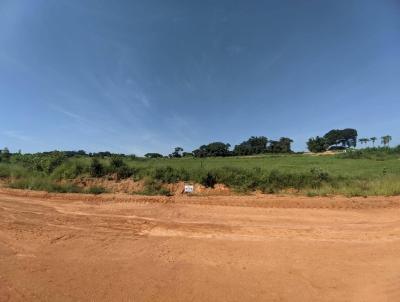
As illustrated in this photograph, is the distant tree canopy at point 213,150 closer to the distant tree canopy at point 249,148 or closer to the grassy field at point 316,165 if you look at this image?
the distant tree canopy at point 249,148

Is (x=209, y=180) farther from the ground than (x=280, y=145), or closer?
closer

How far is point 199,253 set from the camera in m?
6.11

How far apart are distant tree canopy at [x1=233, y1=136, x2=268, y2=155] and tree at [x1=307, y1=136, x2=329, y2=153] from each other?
15644 mm

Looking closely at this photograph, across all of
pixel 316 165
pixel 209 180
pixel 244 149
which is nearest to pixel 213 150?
pixel 244 149

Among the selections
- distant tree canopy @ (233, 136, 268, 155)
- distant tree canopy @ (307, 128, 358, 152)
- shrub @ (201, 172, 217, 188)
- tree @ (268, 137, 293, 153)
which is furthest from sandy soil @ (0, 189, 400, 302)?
distant tree canopy @ (307, 128, 358, 152)

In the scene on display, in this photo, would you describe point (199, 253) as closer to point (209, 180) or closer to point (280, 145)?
point (209, 180)

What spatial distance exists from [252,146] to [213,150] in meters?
23.5

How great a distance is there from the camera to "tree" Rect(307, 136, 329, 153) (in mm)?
106194

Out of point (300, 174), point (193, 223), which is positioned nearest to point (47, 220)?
point (193, 223)

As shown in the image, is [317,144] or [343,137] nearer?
[317,144]

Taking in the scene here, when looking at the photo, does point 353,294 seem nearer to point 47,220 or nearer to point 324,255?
point 324,255

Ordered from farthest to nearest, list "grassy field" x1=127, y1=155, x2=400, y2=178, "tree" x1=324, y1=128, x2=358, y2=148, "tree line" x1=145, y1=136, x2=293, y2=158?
"tree" x1=324, y1=128, x2=358, y2=148 → "tree line" x1=145, y1=136, x2=293, y2=158 → "grassy field" x1=127, y1=155, x2=400, y2=178

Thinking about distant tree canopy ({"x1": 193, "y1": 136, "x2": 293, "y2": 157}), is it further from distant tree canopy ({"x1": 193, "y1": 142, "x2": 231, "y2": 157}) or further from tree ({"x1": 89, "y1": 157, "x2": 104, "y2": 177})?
tree ({"x1": 89, "y1": 157, "x2": 104, "y2": 177})

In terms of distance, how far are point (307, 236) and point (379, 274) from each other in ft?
6.95
